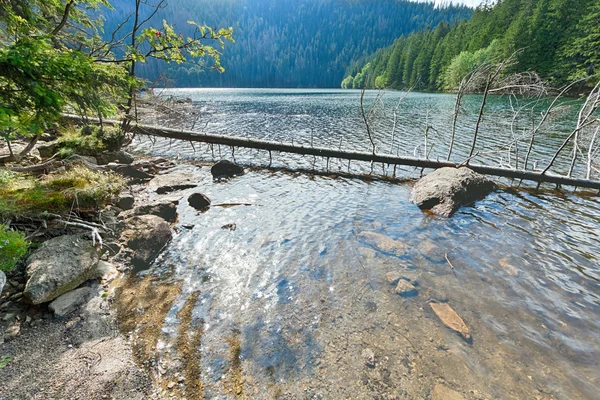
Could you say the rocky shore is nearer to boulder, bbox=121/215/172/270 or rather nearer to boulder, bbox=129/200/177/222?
boulder, bbox=121/215/172/270

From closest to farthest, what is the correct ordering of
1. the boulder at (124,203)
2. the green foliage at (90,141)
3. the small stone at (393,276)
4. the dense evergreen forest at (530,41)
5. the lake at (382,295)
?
the lake at (382,295) → the small stone at (393,276) → the boulder at (124,203) → the green foliage at (90,141) → the dense evergreen forest at (530,41)

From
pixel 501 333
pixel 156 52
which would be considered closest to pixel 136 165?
pixel 156 52

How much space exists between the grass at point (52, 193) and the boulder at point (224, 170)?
21.6ft

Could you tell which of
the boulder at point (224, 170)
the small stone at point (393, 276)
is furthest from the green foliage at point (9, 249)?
the boulder at point (224, 170)

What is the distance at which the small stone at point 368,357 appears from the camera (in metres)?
4.34

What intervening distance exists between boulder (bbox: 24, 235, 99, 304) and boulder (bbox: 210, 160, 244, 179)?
867 cm

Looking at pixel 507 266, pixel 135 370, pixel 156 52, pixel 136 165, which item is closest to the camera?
pixel 135 370

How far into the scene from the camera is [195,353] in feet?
14.2

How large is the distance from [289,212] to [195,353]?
632 cm

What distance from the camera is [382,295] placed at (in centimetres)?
595

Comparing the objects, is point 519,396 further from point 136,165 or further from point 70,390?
point 136,165

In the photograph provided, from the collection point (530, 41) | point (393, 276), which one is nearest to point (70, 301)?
point (393, 276)

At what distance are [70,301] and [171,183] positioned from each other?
828cm

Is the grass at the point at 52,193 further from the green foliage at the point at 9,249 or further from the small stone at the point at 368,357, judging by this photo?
the small stone at the point at 368,357
